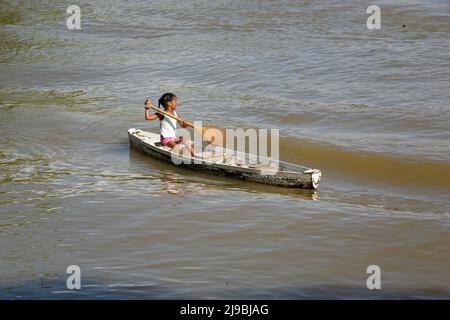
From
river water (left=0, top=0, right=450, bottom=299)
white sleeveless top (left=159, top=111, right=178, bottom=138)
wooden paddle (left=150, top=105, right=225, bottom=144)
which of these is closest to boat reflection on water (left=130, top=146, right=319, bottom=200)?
river water (left=0, top=0, right=450, bottom=299)

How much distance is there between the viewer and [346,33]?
17594 millimetres

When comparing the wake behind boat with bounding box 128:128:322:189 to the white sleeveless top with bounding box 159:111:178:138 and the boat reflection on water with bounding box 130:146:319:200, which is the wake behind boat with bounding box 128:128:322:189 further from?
the white sleeveless top with bounding box 159:111:178:138

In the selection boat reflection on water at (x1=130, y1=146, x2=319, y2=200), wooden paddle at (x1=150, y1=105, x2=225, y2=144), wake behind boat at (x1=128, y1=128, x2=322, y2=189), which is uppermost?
wooden paddle at (x1=150, y1=105, x2=225, y2=144)

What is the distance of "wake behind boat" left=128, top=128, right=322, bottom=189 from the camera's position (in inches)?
363

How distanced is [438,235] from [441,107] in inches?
213

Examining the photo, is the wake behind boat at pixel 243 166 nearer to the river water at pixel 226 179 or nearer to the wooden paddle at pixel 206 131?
the river water at pixel 226 179

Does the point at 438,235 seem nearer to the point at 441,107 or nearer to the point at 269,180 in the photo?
the point at 269,180

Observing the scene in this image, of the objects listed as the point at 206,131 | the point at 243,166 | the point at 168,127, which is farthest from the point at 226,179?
the point at 168,127

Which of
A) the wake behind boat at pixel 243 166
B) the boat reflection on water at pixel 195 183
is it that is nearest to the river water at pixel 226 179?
the boat reflection on water at pixel 195 183

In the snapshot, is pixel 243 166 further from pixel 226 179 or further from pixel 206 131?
pixel 206 131

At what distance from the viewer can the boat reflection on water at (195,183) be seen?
30.4 ft

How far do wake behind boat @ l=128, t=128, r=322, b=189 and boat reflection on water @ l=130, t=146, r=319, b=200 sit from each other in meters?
0.07

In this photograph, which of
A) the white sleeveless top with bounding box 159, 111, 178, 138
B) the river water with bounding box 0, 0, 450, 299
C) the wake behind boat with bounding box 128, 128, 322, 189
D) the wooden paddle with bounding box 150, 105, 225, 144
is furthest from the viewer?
the white sleeveless top with bounding box 159, 111, 178, 138
